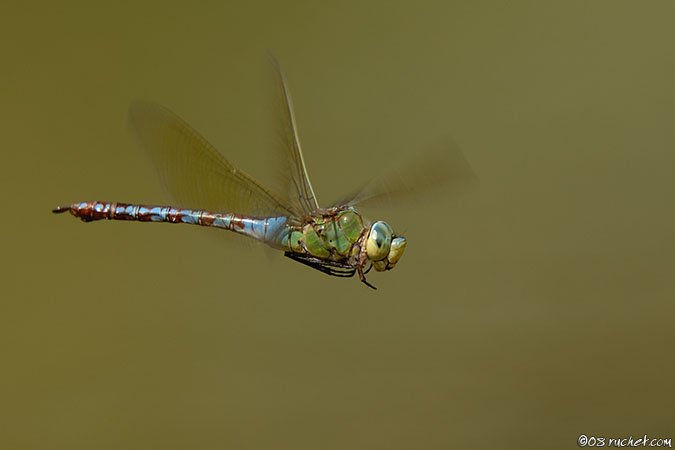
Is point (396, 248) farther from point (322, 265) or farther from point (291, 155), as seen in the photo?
point (291, 155)

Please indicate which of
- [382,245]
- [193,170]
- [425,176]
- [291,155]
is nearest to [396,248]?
[382,245]

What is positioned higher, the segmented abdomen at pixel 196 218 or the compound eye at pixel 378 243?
the segmented abdomen at pixel 196 218

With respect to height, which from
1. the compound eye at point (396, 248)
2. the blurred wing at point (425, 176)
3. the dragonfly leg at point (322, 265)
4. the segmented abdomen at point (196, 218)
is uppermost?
the blurred wing at point (425, 176)

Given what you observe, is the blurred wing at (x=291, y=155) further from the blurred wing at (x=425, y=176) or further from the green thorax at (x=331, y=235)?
the blurred wing at (x=425, y=176)

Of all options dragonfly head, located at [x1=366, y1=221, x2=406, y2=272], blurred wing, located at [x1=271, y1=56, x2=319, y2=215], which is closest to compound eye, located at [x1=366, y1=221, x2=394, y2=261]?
dragonfly head, located at [x1=366, y1=221, x2=406, y2=272]

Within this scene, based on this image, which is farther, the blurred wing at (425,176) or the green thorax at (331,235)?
the green thorax at (331,235)

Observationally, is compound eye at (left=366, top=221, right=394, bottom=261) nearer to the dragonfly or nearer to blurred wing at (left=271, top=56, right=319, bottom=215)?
the dragonfly

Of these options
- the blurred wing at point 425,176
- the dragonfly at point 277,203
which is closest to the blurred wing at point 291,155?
the dragonfly at point 277,203

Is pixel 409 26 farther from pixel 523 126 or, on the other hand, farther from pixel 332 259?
pixel 332 259
